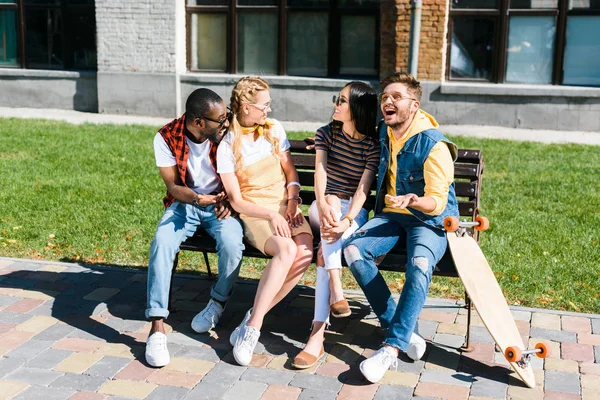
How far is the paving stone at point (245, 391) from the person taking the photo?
4.01 m

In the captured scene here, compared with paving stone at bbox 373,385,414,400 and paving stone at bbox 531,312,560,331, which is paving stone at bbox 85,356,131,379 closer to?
paving stone at bbox 373,385,414,400

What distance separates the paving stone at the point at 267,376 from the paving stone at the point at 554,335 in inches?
60.2

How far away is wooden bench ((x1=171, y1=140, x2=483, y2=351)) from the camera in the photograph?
4625mm

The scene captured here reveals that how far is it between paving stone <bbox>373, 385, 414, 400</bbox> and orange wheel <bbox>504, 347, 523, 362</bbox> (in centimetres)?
51

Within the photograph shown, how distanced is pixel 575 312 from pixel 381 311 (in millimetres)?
1429

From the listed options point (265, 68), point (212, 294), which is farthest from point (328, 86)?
point (212, 294)

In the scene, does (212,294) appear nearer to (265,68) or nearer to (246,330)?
(246,330)

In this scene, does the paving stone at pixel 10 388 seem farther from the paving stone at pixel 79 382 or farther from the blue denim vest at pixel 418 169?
the blue denim vest at pixel 418 169

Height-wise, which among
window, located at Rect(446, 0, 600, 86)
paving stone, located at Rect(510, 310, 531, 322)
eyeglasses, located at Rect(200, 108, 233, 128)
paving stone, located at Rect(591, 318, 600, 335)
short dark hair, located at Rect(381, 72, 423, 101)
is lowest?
paving stone, located at Rect(591, 318, 600, 335)

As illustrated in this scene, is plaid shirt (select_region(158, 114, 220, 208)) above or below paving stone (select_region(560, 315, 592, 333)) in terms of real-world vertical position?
above

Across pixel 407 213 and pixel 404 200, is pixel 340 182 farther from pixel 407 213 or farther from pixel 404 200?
pixel 404 200

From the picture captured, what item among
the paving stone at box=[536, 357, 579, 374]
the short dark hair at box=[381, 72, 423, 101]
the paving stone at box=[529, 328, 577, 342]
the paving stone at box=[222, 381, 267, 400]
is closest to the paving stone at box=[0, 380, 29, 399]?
the paving stone at box=[222, 381, 267, 400]

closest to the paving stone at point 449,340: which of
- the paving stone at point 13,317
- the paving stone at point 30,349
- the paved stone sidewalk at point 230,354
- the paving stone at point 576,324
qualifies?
the paved stone sidewalk at point 230,354

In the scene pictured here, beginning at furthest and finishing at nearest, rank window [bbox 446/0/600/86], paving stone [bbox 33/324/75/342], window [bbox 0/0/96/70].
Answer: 1. window [bbox 0/0/96/70]
2. window [bbox 446/0/600/86]
3. paving stone [bbox 33/324/75/342]
